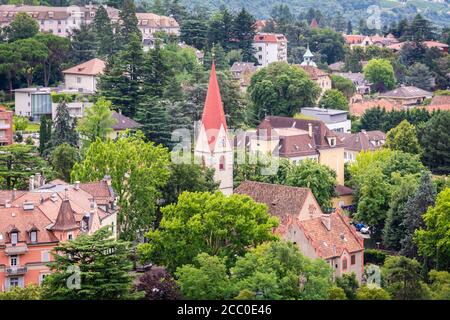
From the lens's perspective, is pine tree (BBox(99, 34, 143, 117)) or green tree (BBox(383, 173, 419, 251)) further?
pine tree (BBox(99, 34, 143, 117))

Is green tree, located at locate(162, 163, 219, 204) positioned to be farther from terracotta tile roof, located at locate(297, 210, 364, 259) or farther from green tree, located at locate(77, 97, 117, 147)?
green tree, located at locate(77, 97, 117, 147)

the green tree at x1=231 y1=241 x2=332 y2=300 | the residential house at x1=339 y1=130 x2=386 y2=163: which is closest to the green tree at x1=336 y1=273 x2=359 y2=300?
the green tree at x1=231 y1=241 x2=332 y2=300

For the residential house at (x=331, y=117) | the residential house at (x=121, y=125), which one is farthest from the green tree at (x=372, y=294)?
the residential house at (x=331, y=117)

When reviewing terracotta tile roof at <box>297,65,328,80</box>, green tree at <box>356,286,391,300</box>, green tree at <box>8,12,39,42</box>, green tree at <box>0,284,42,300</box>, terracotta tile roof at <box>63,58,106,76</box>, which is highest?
green tree at <box>8,12,39,42</box>

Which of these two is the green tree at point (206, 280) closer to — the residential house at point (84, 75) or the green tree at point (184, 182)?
the green tree at point (184, 182)

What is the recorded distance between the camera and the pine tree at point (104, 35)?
331 ft

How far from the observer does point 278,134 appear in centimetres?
7219

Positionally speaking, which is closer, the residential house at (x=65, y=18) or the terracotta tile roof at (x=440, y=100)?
the terracotta tile roof at (x=440, y=100)

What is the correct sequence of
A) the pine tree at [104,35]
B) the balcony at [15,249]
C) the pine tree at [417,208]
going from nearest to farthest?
the balcony at [15,249], the pine tree at [417,208], the pine tree at [104,35]

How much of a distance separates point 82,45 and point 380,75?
32.1 meters

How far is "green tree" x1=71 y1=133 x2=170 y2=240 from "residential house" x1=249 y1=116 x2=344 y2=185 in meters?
13.8

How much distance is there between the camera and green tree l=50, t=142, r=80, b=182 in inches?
2438

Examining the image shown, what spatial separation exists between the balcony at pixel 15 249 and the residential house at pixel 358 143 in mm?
38411
